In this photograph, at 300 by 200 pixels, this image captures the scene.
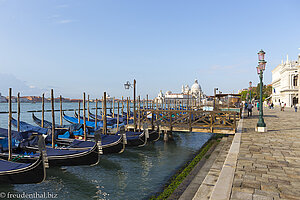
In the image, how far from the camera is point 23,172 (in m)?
5.75

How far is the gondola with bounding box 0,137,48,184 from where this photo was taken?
572cm

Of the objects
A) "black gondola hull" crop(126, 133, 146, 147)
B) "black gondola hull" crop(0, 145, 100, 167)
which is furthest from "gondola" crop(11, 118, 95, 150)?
"black gondola hull" crop(126, 133, 146, 147)

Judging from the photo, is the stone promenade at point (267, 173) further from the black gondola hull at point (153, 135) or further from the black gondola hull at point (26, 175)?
the black gondola hull at point (153, 135)

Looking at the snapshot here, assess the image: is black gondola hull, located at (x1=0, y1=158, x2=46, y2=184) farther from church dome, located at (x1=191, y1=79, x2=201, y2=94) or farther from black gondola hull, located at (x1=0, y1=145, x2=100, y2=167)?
church dome, located at (x1=191, y1=79, x2=201, y2=94)

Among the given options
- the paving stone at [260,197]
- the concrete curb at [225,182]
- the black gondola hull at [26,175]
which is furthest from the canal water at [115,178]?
the paving stone at [260,197]

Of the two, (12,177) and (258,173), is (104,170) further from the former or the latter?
(258,173)

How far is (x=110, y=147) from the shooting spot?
9.27m

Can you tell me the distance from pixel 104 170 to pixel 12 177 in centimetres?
313

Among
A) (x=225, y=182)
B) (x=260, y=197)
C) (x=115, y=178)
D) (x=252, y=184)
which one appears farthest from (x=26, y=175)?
(x=260, y=197)

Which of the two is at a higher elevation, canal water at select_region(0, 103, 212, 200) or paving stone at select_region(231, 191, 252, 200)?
paving stone at select_region(231, 191, 252, 200)

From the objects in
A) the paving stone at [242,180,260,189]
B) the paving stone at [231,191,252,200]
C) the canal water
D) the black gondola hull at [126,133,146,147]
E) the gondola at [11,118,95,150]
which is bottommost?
the canal water

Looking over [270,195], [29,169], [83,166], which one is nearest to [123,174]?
[83,166]

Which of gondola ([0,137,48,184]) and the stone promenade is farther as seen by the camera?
gondola ([0,137,48,184])

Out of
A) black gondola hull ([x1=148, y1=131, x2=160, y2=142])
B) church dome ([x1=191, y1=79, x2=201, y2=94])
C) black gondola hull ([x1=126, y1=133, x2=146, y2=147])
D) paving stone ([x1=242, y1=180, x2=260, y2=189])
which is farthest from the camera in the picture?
church dome ([x1=191, y1=79, x2=201, y2=94])
